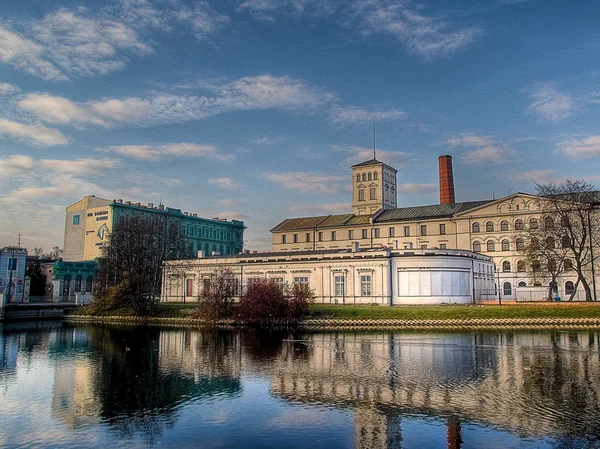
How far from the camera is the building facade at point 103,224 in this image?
3681 inches

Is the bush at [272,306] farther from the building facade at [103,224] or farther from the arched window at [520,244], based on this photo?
the building facade at [103,224]

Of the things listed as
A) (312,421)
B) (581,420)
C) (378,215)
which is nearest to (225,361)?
(312,421)

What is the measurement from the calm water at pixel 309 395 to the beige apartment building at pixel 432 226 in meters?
34.8

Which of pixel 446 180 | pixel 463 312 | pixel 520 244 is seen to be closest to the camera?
pixel 463 312

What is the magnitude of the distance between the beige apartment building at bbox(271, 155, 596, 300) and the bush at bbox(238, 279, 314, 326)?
16.9 meters

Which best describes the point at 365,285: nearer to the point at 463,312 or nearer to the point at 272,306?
the point at 272,306

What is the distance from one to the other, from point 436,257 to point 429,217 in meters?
26.4

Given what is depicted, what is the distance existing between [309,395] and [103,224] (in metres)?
82.7

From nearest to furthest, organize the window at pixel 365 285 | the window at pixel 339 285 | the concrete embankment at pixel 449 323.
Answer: the concrete embankment at pixel 449 323 < the window at pixel 365 285 < the window at pixel 339 285

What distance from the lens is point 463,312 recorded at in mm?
47531

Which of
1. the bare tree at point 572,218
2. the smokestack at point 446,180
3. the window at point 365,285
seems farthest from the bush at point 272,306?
the smokestack at point 446,180

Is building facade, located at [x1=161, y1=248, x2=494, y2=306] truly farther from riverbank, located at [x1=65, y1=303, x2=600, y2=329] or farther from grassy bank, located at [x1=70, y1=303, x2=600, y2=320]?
riverbank, located at [x1=65, y1=303, x2=600, y2=329]

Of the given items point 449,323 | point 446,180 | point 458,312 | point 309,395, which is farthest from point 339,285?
point 309,395

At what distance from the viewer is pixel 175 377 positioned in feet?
77.2
